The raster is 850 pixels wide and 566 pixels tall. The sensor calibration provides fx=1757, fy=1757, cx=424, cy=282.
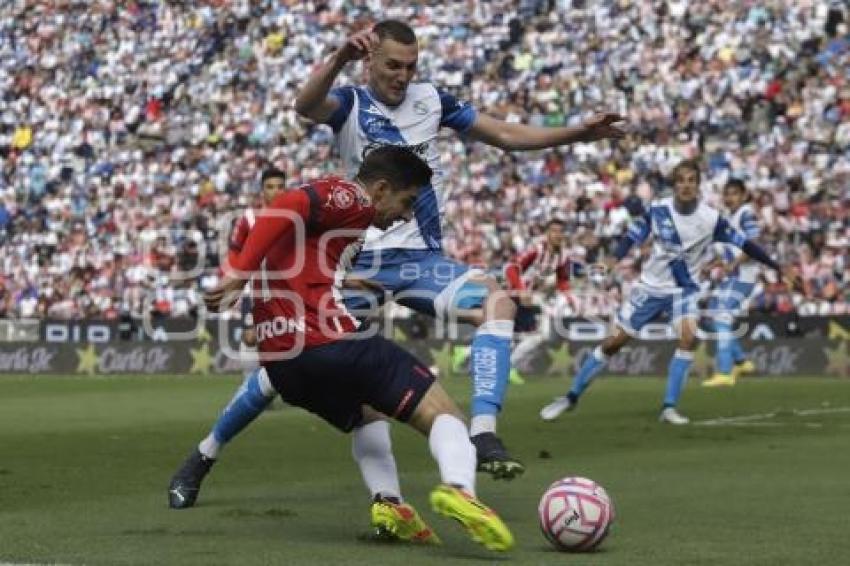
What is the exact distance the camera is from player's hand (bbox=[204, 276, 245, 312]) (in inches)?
304

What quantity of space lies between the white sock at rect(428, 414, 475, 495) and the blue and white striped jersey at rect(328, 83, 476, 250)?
2802 millimetres

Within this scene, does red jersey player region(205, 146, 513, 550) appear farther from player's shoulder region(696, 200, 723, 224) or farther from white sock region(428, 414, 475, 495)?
player's shoulder region(696, 200, 723, 224)

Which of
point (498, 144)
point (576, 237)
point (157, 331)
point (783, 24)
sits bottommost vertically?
point (157, 331)

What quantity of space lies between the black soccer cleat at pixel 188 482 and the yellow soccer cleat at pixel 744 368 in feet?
59.5

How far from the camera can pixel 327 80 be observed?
9.87 metres

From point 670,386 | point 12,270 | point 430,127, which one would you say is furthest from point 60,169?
point 430,127

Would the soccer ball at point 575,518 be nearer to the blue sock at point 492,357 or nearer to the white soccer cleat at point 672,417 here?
the blue sock at point 492,357

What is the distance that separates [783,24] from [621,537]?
92.5ft

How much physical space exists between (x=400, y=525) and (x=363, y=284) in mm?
2383

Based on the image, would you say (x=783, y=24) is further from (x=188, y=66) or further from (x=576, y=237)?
(x=188, y=66)

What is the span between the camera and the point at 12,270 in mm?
40125

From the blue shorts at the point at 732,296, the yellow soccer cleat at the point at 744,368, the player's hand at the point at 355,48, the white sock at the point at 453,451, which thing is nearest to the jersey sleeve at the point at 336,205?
the white sock at the point at 453,451

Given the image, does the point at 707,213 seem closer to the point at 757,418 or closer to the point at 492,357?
the point at 757,418

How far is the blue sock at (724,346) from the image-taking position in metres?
25.2
